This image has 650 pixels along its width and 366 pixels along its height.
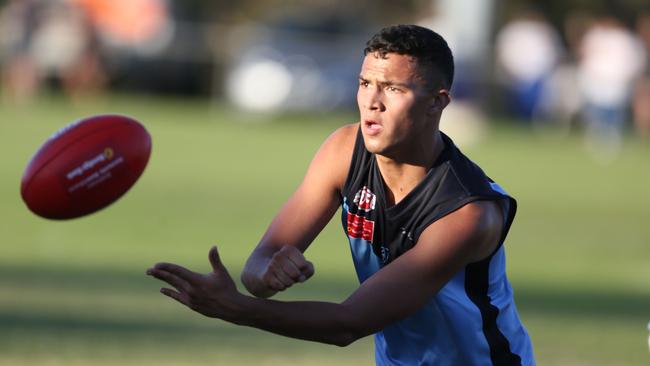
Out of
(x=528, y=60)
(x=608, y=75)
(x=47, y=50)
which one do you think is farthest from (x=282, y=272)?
(x=528, y=60)

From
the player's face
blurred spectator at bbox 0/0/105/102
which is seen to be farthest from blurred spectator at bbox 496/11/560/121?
the player's face

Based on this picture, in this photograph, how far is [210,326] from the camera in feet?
31.6

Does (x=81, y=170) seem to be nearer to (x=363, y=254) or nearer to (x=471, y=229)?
(x=363, y=254)

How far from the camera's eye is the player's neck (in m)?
5.25

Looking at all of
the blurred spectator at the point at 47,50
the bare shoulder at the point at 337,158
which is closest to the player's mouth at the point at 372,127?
the bare shoulder at the point at 337,158

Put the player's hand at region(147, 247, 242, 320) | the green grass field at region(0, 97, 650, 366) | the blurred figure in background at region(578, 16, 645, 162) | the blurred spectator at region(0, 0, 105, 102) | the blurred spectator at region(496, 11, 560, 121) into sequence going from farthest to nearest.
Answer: the blurred spectator at region(496, 11, 560, 121) < the blurred spectator at region(0, 0, 105, 102) < the blurred figure in background at region(578, 16, 645, 162) < the green grass field at region(0, 97, 650, 366) < the player's hand at region(147, 247, 242, 320)

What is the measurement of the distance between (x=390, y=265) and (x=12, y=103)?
76.2 ft

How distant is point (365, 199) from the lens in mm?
5387

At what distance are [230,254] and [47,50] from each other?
18.2 m

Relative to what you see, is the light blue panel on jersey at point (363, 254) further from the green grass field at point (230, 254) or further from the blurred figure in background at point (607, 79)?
the blurred figure in background at point (607, 79)

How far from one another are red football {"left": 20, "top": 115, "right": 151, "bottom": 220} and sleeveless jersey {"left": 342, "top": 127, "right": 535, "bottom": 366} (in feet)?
4.15

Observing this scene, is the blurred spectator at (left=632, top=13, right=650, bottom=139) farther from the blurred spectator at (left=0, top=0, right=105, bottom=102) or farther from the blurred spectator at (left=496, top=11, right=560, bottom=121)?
the blurred spectator at (left=0, top=0, right=105, bottom=102)

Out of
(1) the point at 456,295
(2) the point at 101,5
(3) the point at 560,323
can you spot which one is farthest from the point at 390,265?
(2) the point at 101,5

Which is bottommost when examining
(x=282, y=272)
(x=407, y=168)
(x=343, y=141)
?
(x=282, y=272)
